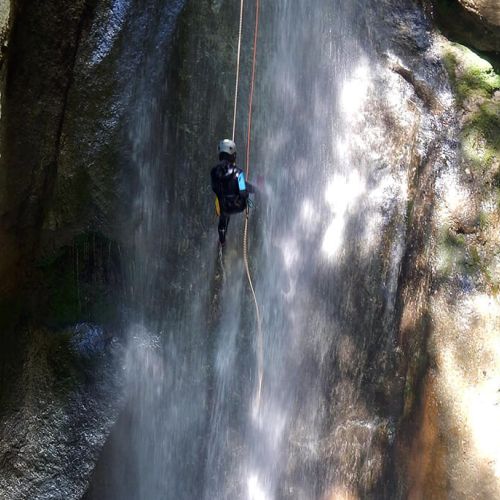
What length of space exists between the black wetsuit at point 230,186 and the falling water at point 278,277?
0.75 meters

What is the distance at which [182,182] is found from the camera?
18.0ft

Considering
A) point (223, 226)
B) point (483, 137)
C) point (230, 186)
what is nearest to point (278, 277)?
point (223, 226)

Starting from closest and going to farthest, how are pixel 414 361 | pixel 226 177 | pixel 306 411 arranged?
pixel 226 177, pixel 414 361, pixel 306 411

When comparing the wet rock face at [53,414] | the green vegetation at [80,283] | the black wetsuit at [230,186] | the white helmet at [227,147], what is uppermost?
the white helmet at [227,147]

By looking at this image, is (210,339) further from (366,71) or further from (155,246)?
(366,71)

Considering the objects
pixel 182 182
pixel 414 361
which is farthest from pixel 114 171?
pixel 414 361

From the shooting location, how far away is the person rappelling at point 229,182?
184 inches

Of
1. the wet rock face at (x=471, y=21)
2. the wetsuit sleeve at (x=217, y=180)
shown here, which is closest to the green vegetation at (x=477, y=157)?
the wet rock face at (x=471, y=21)

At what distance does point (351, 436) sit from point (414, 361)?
835mm

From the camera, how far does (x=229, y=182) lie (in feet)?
15.4

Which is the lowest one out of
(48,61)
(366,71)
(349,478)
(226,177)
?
(349,478)

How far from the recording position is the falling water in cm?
530

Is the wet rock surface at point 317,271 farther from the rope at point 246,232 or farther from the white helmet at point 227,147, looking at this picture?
the white helmet at point 227,147

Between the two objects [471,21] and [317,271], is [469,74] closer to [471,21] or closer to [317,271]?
[471,21]
